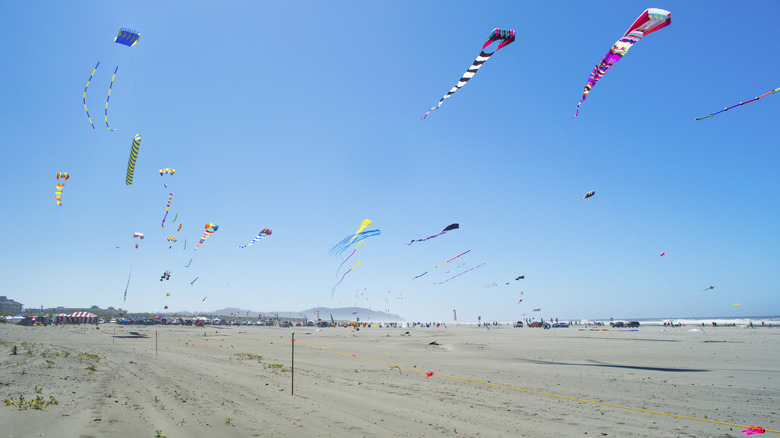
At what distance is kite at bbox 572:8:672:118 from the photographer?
909cm

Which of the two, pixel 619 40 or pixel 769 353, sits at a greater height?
pixel 619 40

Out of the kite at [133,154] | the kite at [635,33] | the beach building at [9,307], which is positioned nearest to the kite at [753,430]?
the kite at [635,33]

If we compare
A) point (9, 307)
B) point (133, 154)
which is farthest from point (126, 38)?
point (9, 307)

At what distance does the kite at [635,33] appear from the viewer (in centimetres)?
909

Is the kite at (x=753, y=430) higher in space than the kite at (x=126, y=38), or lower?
lower

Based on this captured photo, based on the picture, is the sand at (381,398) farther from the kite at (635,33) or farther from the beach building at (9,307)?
the beach building at (9,307)

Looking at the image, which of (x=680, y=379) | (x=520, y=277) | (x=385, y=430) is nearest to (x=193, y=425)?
(x=385, y=430)

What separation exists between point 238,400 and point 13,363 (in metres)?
11.2

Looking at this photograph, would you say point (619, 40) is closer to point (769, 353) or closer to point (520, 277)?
point (769, 353)

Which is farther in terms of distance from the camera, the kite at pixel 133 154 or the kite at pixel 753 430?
the kite at pixel 133 154

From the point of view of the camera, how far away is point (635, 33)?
9688 mm

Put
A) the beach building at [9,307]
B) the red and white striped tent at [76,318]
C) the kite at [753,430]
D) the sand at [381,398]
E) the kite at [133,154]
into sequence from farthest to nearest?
the beach building at [9,307] → the red and white striped tent at [76,318] → the kite at [133,154] → the kite at [753,430] → the sand at [381,398]

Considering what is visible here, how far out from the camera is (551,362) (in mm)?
19344

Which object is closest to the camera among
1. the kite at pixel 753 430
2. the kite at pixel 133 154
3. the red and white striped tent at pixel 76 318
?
the kite at pixel 753 430
